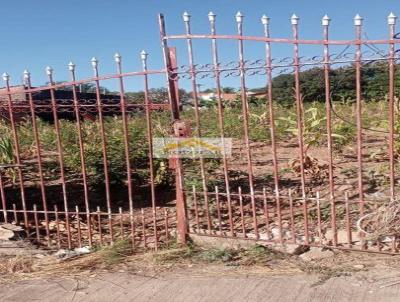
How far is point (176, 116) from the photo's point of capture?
407 cm

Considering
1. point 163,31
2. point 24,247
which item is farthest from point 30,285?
point 163,31

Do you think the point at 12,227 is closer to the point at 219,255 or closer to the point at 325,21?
the point at 219,255

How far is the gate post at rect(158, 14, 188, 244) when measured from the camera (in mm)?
3869

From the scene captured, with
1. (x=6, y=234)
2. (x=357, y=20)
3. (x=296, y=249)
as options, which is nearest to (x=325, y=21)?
(x=357, y=20)

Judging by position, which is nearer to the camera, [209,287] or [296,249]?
[209,287]

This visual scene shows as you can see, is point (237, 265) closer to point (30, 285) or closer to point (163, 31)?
point (30, 285)

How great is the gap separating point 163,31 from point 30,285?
224 centimetres

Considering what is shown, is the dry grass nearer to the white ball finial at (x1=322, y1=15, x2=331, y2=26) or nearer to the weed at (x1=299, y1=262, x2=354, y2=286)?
the weed at (x1=299, y1=262, x2=354, y2=286)

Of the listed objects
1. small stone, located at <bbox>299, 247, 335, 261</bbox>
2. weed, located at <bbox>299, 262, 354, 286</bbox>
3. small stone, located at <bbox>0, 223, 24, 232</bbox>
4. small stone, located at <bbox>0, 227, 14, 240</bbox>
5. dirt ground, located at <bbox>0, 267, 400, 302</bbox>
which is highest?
small stone, located at <bbox>0, 223, 24, 232</bbox>

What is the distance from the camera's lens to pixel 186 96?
15.1ft

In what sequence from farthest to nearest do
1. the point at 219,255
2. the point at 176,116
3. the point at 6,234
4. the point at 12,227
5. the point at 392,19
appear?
1. the point at 12,227
2. the point at 6,234
3. the point at 176,116
4. the point at 219,255
5. the point at 392,19

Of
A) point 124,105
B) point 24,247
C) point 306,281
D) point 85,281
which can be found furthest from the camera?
point 24,247

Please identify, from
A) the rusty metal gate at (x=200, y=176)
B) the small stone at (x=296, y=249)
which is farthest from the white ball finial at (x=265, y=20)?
the small stone at (x=296, y=249)

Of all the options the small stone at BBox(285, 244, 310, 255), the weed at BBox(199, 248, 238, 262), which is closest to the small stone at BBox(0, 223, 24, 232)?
the weed at BBox(199, 248, 238, 262)
